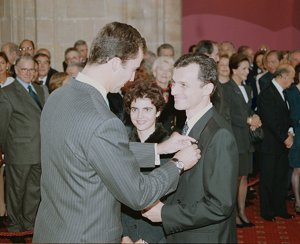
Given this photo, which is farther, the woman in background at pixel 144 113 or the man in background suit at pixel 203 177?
the woman in background at pixel 144 113

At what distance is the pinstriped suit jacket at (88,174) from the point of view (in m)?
2.31

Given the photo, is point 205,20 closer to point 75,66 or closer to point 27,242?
point 75,66

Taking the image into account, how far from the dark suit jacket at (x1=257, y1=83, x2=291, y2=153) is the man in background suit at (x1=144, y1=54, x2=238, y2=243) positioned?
3.74 m

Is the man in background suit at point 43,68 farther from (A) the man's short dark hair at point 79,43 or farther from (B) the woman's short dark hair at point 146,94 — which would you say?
(B) the woman's short dark hair at point 146,94

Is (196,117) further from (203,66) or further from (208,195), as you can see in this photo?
(208,195)

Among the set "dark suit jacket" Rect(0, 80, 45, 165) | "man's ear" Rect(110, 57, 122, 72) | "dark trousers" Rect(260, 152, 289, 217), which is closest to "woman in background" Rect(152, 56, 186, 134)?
"dark suit jacket" Rect(0, 80, 45, 165)

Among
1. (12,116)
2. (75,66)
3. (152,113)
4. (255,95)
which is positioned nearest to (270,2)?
(255,95)

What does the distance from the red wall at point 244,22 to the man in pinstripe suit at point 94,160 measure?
8.22 m

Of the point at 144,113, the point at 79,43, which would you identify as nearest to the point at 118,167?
the point at 144,113

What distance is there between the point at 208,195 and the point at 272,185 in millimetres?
4139

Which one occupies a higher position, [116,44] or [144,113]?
[116,44]

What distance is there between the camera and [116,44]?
2.40 metres

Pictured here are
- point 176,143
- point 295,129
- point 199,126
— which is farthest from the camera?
point 295,129

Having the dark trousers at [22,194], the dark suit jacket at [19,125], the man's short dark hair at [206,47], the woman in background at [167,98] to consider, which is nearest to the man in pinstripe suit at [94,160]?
the woman in background at [167,98]
